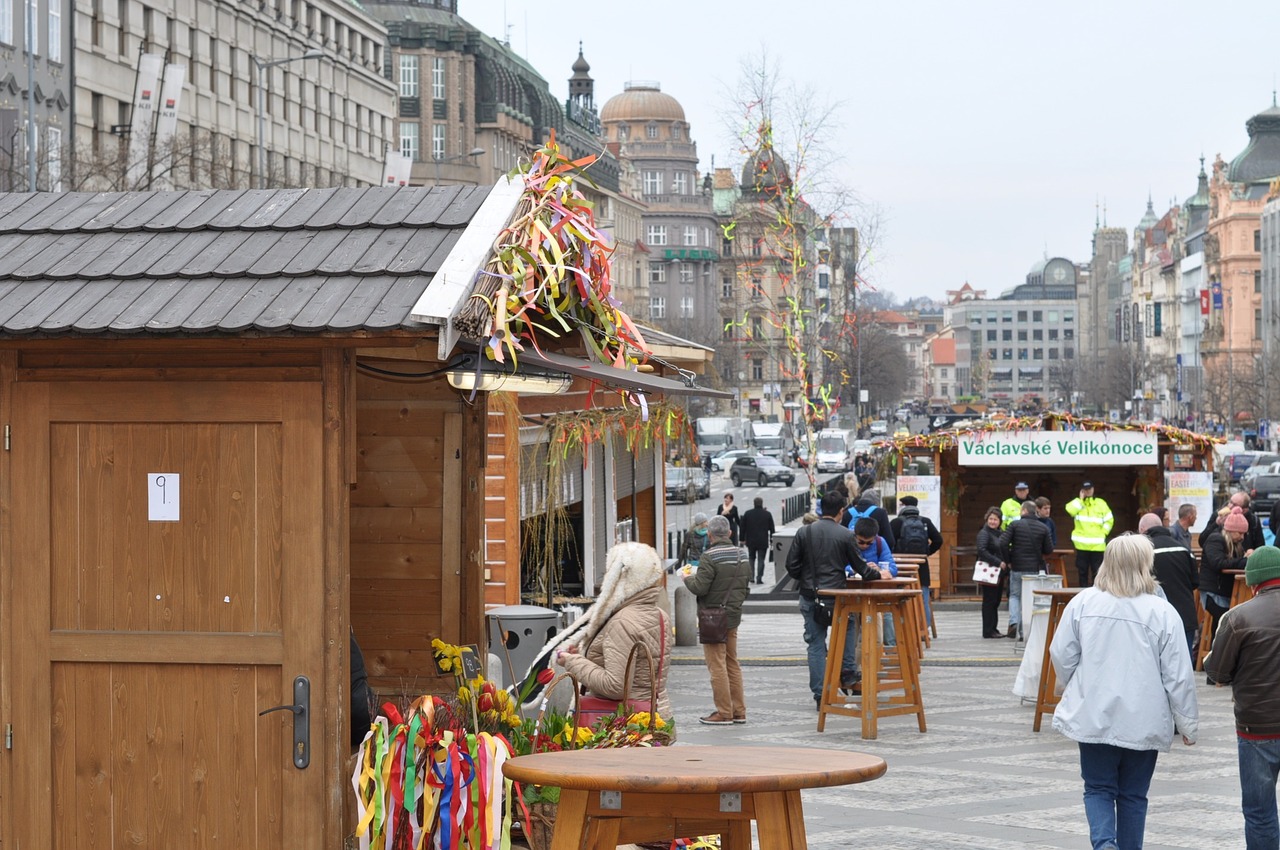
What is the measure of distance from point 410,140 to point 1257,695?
92.7 m

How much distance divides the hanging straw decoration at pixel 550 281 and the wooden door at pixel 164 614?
74 cm

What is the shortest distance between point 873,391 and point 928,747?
13229cm

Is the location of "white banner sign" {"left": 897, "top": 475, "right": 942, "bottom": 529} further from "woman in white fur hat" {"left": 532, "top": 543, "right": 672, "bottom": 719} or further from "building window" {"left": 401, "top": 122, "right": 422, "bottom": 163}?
"building window" {"left": 401, "top": 122, "right": 422, "bottom": 163}

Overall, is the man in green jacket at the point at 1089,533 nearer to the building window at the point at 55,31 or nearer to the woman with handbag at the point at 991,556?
the woman with handbag at the point at 991,556

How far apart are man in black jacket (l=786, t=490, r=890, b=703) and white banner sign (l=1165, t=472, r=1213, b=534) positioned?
12402 mm

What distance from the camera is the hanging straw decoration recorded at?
706 centimetres

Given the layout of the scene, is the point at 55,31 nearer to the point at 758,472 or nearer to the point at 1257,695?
the point at 758,472

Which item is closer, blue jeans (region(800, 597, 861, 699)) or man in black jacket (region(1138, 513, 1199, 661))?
man in black jacket (region(1138, 513, 1199, 661))

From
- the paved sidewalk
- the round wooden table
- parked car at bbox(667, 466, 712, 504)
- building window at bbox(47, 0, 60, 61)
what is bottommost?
the paved sidewalk

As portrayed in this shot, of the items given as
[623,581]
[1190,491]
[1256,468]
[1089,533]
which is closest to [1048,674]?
[623,581]

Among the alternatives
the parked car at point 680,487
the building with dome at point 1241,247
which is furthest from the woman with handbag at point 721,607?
the building with dome at point 1241,247

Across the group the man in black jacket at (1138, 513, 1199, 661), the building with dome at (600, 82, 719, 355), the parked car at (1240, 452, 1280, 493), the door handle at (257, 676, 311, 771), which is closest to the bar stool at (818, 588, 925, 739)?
the man in black jacket at (1138, 513, 1199, 661)

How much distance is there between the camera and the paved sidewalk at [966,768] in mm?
10680

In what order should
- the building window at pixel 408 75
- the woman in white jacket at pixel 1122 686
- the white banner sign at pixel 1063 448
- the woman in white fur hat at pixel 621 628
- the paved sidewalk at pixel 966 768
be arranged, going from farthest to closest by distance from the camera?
the building window at pixel 408 75
the white banner sign at pixel 1063 448
the paved sidewalk at pixel 966 768
the woman in white fur hat at pixel 621 628
the woman in white jacket at pixel 1122 686
